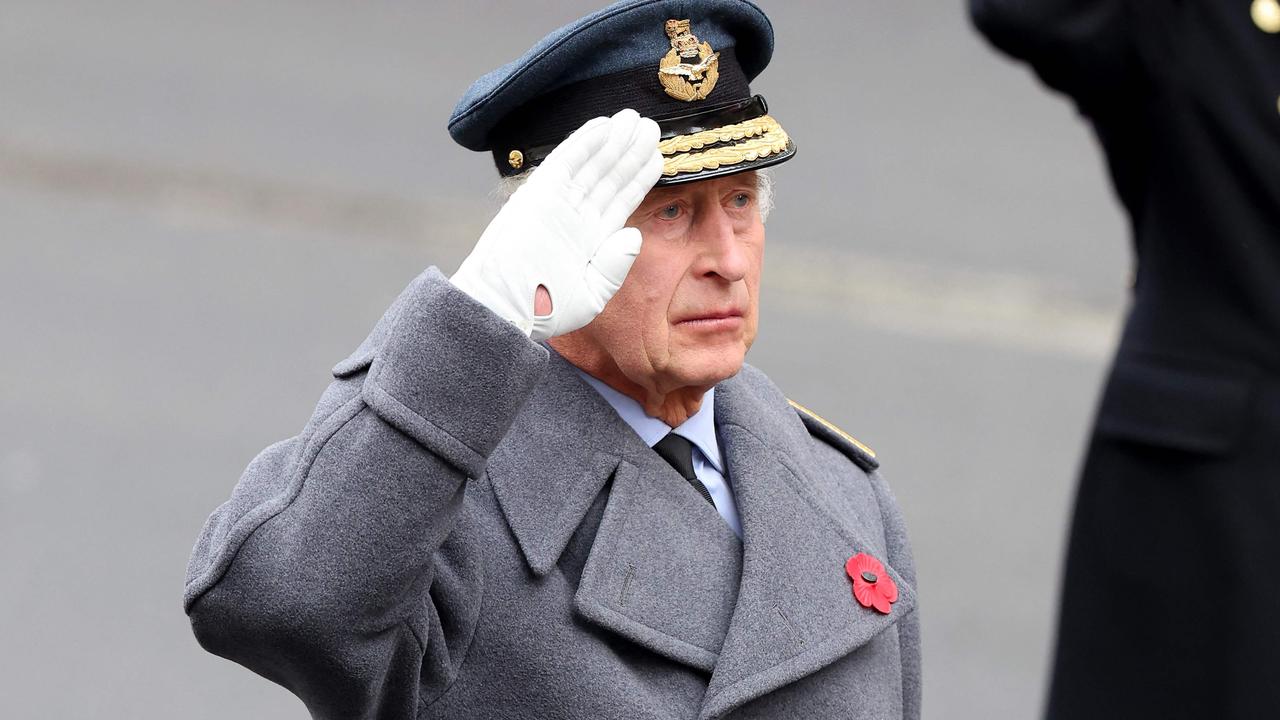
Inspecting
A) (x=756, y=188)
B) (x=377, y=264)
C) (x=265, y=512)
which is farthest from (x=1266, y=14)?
(x=377, y=264)

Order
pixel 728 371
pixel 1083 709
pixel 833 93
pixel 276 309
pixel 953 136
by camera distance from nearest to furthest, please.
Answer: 1. pixel 1083 709
2. pixel 728 371
3. pixel 276 309
4. pixel 953 136
5. pixel 833 93

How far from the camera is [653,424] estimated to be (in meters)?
2.91

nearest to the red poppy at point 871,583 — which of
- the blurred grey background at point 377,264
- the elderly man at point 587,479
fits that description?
the elderly man at point 587,479

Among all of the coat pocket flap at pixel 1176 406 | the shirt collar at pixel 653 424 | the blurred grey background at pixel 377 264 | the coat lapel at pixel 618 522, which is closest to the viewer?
the coat pocket flap at pixel 1176 406

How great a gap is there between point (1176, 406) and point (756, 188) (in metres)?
0.81

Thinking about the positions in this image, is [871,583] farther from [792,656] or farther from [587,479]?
[587,479]

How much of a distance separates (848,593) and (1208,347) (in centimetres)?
71

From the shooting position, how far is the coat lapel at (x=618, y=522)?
8.82ft

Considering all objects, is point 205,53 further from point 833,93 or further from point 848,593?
point 848,593

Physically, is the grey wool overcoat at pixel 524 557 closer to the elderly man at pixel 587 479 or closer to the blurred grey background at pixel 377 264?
the elderly man at pixel 587 479

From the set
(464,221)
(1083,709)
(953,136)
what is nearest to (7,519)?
(464,221)

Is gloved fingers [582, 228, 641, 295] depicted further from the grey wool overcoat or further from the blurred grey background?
the blurred grey background

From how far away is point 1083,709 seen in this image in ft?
7.99

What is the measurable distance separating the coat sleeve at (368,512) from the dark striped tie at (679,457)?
48cm
